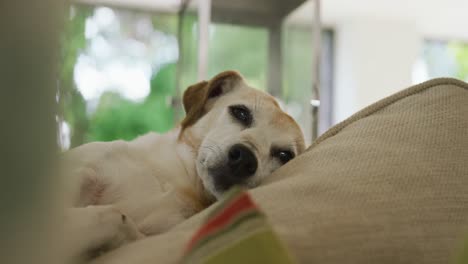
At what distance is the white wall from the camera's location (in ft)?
17.6

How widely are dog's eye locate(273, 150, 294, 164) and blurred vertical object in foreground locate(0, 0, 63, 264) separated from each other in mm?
1007

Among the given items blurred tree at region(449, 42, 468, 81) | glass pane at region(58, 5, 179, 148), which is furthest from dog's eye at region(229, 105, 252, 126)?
blurred tree at region(449, 42, 468, 81)

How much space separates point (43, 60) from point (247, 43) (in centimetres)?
334

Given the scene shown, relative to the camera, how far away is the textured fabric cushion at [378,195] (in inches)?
28.0

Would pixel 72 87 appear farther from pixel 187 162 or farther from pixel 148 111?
pixel 148 111

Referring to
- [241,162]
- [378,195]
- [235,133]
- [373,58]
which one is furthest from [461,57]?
[378,195]

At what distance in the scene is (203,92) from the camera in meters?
1.57

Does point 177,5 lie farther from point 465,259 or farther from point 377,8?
point 465,259

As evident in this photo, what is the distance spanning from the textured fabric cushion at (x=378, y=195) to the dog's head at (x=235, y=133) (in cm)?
16

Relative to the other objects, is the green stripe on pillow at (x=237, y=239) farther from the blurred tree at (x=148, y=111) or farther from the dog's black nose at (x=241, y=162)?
the blurred tree at (x=148, y=111)

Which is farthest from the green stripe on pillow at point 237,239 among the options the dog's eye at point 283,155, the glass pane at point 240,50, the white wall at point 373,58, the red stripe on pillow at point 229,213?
the white wall at point 373,58

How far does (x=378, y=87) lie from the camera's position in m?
5.39

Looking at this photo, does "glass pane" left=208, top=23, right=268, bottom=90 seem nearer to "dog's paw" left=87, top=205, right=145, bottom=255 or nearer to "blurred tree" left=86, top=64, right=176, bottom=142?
"blurred tree" left=86, top=64, right=176, bottom=142

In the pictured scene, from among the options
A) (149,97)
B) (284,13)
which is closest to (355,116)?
(284,13)
